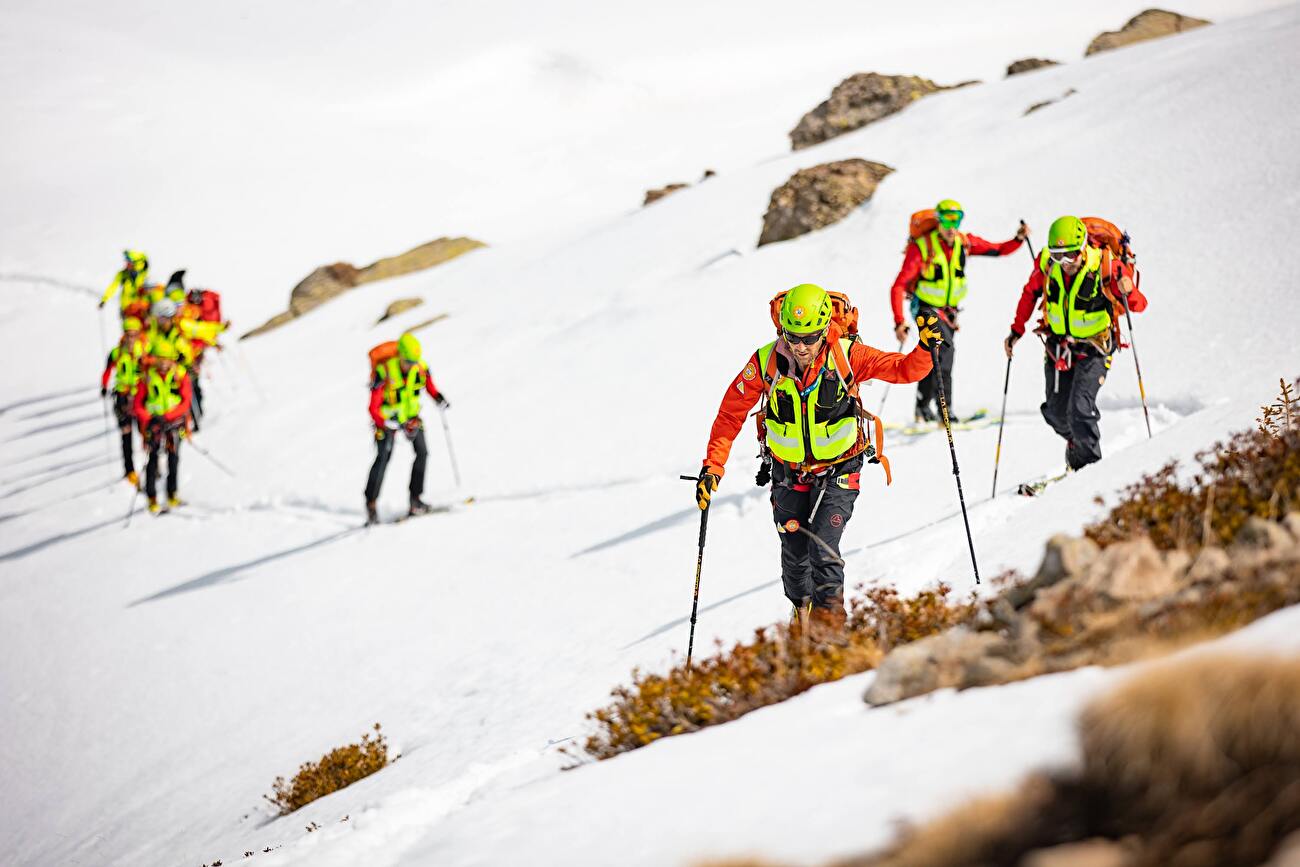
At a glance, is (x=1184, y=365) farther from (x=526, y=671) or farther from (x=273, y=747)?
(x=273, y=747)

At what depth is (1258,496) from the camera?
4.35 meters

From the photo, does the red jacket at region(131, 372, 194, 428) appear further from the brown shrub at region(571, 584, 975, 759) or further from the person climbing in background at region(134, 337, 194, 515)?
the brown shrub at region(571, 584, 975, 759)

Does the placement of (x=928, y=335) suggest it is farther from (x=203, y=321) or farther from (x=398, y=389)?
(x=203, y=321)

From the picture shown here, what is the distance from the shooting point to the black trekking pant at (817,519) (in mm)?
6105

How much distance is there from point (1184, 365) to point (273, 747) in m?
10.4

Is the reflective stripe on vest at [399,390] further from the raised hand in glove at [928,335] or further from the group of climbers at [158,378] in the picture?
the raised hand in glove at [928,335]

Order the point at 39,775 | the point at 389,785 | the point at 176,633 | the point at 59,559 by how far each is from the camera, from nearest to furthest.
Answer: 1. the point at 389,785
2. the point at 39,775
3. the point at 176,633
4. the point at 59,559

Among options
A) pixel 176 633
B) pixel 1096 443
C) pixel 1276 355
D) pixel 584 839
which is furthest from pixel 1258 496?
pixel 176 633

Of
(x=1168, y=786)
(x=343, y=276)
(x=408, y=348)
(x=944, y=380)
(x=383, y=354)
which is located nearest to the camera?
(x=1168, y=786)

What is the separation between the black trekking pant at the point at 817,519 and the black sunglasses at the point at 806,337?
88 cm

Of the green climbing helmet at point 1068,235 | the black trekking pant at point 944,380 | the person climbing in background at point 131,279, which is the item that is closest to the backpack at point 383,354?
the black trekking pant at point 944,380

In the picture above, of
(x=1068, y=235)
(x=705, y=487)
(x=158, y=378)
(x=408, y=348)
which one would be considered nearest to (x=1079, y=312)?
(x=1068, y=235)

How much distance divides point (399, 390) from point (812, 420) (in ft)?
27.9

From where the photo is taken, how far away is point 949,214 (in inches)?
412
